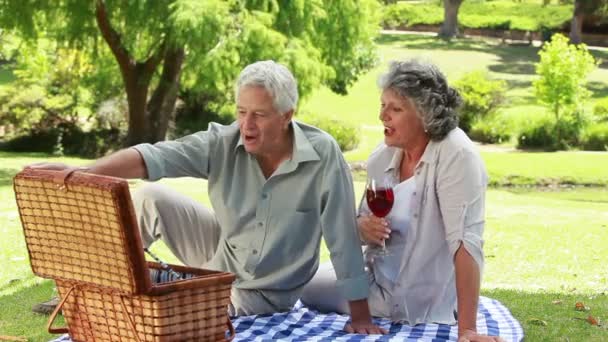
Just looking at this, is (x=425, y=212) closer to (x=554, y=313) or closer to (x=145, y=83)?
(x=554, y=313)

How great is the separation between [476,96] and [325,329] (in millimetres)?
22933

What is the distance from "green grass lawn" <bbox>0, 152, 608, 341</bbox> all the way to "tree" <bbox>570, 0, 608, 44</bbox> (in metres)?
34.5

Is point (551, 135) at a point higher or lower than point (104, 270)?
lower

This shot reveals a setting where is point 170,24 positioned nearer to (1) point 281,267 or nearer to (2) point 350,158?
(2) point 350,158

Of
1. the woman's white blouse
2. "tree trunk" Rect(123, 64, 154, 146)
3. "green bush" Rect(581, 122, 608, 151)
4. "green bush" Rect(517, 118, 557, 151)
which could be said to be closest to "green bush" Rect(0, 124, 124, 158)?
"tree trunk" Rect(123, 64, 154, 146)

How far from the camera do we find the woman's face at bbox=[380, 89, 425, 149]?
440 cm

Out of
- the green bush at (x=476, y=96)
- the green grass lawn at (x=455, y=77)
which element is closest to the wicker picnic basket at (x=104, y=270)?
the green grass lawn at (x=455, y=77)

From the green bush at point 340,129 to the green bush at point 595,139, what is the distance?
5.54 m

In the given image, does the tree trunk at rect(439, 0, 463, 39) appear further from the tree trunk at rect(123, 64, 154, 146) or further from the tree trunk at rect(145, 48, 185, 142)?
the tree trunk at rect(123, 64, 154, 146)

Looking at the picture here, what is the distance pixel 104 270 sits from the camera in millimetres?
3555

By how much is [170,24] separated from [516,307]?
1160cm

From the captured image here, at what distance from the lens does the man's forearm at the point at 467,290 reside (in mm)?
4152

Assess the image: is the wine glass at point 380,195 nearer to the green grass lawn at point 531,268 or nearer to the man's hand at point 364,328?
the man's hand at point 364,328

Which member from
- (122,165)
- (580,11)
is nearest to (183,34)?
(122,165)
